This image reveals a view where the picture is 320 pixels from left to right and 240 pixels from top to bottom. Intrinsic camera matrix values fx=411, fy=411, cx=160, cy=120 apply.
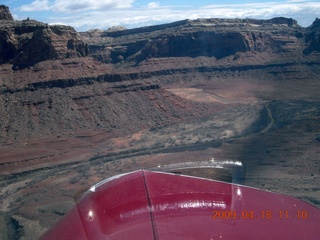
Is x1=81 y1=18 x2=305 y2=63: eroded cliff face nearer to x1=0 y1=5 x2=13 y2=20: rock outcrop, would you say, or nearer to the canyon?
the canyon

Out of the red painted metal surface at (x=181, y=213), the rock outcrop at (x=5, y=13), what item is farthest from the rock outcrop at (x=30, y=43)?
the red painted metal surface at (x=181, y=213)

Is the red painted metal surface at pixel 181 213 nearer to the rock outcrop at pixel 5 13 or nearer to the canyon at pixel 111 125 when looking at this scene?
the canyon at pixel 111 125

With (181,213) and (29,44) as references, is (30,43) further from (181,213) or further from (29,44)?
(181,213)

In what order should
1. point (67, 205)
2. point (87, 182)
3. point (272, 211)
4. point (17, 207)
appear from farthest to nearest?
point (87, 182), point (17, 207), point (67, 205), point (272, 211)

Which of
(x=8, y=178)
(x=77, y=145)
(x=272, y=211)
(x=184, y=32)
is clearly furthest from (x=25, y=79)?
(x=184, y=32)

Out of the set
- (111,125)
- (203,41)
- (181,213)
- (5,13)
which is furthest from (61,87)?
(203,41)

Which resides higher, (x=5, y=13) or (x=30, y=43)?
(x=5, y=13)

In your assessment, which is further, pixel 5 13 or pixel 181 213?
pixel 5 13

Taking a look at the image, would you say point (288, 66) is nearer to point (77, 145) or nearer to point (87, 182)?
point (77, 145)
